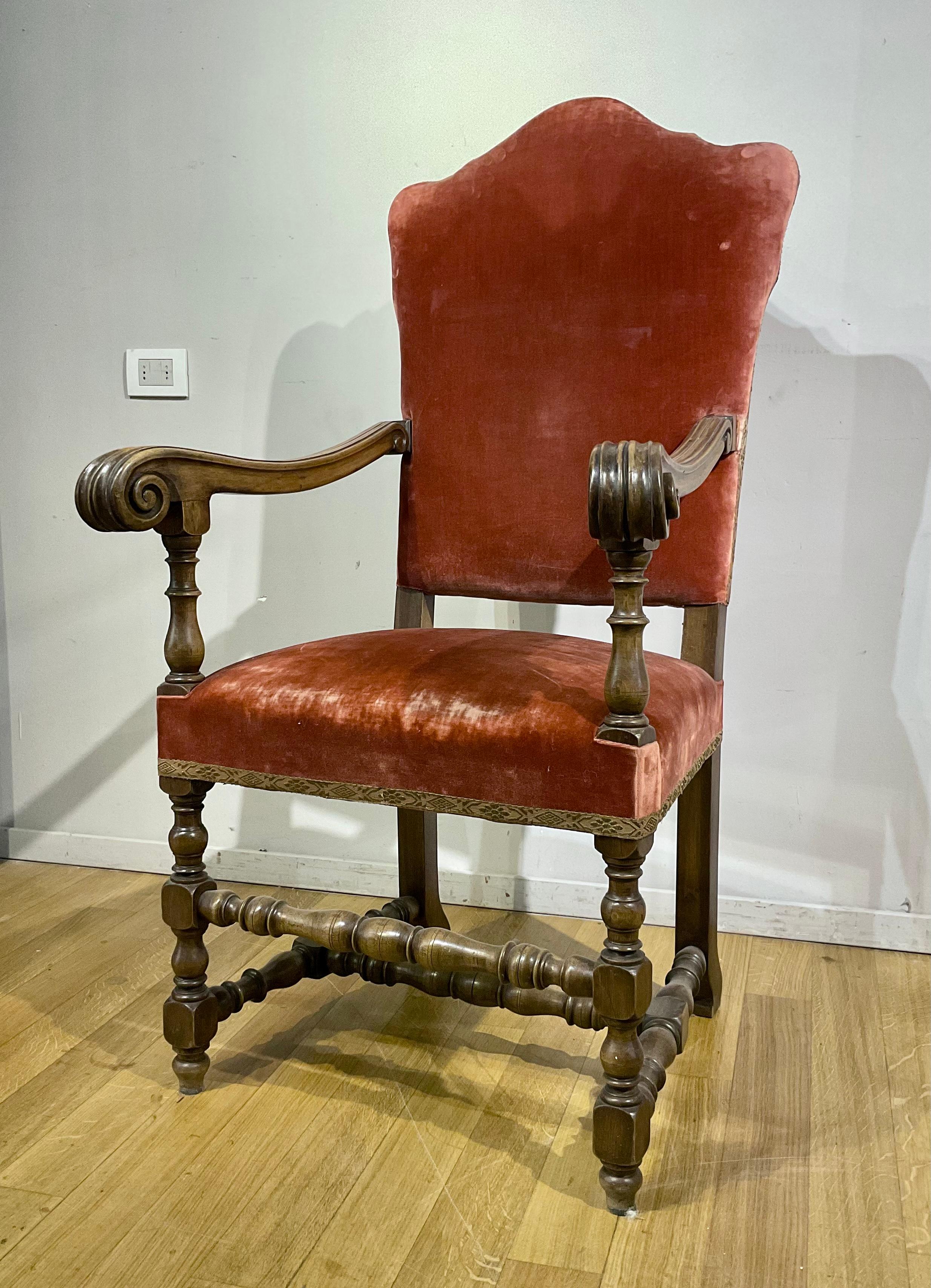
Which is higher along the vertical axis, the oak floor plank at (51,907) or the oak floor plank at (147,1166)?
the oak floor plank at (147,1166)

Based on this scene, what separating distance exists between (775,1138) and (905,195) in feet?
4.64

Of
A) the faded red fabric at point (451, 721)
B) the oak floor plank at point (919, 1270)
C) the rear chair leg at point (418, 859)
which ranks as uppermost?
the faded red fabric at point (451, 721)

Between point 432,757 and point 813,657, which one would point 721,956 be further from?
point 432,757

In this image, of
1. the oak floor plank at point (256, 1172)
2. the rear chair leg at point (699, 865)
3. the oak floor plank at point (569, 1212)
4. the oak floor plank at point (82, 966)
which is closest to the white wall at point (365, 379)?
the oak floor plank at point (82, 966)

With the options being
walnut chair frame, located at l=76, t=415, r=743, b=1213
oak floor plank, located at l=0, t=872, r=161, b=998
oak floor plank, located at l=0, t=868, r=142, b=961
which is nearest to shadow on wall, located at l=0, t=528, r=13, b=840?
oak floor plank, located at l=0, t=868, r=142, b=961

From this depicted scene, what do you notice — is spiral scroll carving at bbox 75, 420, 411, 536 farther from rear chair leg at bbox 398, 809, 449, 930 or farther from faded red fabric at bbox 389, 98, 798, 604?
rear chair leg at bbox 398, 809, 449, 930

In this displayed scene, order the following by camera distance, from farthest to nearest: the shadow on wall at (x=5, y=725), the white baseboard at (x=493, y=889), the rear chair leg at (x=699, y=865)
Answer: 1. the shadow on wall at (x=5, y=725)
2. the white baseboard at (x=493, y=889)
3. the rear chair leg at (x=699, y=865)

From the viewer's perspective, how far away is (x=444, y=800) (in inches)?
49.4

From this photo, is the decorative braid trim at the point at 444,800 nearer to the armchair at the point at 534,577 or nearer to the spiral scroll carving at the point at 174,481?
the armchair at the point at 534,577

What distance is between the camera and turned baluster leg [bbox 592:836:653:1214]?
3.93 ft

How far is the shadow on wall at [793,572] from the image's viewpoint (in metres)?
1.86

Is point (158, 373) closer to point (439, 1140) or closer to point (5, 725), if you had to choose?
point (5, 725)

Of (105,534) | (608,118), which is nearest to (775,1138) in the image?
(608,118)

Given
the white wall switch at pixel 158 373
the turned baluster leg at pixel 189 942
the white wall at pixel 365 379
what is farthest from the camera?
the white wall switch at pixel 158 373
